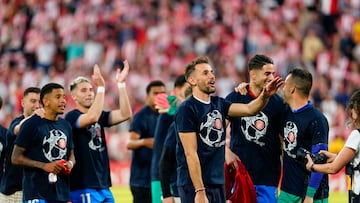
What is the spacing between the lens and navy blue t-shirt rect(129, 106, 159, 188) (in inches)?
591

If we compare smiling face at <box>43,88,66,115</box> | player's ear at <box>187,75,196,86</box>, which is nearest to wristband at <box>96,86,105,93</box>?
smiling face at <box>43,88,66,115</box>

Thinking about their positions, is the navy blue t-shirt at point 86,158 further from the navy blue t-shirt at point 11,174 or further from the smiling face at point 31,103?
the navy blue t-shirt at point 11,174

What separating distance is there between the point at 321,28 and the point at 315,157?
20.2 m

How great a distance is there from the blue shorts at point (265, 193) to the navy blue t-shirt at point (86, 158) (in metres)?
2.13

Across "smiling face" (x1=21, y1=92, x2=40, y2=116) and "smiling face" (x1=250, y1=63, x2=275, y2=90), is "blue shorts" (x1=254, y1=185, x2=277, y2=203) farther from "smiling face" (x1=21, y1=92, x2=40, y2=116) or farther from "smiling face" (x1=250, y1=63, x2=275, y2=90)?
"smiling face" (x1=21, y1=92, x2=40, y2=116)

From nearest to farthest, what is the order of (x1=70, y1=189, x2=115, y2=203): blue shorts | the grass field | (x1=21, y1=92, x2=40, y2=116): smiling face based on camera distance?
1. (x1=70, y1=189, x2=115, y2=203): blue shorts
2. (x1=21, y1=92, x2=40, y2=116): smiling face
3. the grass field

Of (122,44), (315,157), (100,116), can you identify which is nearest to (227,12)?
(122,44)

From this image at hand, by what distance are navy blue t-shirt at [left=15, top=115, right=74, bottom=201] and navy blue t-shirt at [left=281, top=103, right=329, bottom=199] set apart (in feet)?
8.98

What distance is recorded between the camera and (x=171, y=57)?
30000mm

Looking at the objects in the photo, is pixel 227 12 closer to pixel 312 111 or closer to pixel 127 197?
pixel 127 197

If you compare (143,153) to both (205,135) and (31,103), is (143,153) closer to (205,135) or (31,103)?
(31,103)

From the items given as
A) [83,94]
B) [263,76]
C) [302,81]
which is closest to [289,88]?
[302,81]

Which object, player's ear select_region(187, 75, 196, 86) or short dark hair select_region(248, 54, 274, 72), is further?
short dark hair select_region(248, 54, 274, 72)

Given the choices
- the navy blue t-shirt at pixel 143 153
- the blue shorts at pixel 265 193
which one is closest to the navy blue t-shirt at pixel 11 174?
the navy blue t-shirt at pixel 143 153
